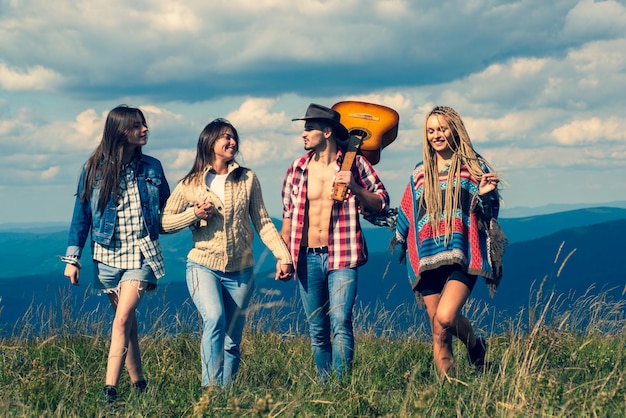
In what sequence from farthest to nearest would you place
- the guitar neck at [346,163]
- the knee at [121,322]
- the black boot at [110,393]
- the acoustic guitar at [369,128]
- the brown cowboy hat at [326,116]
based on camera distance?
the acoustic guitar at [369,128], the brown cowboy hat at [326,116], the guitar neck at [346,163], the knee at [121,322], the black boot at [110,393]

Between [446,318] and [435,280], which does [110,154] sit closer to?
[435,280]

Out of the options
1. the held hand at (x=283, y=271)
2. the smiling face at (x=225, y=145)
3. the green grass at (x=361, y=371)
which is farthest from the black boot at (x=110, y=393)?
the smiling face at (x=225, y=145)

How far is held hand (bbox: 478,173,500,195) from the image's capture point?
5.26 m

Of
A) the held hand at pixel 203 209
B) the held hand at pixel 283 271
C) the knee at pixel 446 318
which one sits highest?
the held hand at pixel 203 209

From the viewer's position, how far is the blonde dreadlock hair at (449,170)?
543cm

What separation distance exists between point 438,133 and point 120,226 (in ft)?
8.09

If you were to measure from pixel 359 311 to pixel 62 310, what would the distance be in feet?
10.8

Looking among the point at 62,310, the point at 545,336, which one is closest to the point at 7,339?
the point at 62,310

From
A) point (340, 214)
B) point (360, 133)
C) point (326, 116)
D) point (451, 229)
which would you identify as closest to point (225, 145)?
point (326, 116)

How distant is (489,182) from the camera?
5.29 m

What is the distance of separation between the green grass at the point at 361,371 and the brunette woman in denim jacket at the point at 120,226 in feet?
1.45

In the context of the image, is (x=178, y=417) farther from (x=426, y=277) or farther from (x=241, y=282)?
(x=426, y=277)

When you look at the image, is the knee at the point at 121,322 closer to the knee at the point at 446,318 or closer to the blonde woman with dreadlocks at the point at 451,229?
the blonde woman with dreadlocks at the point at 451,229

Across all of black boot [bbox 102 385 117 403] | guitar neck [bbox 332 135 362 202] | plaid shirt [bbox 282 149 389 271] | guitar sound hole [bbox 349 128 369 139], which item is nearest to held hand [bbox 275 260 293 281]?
plaid shirt [bbox 282 149 389 271]
